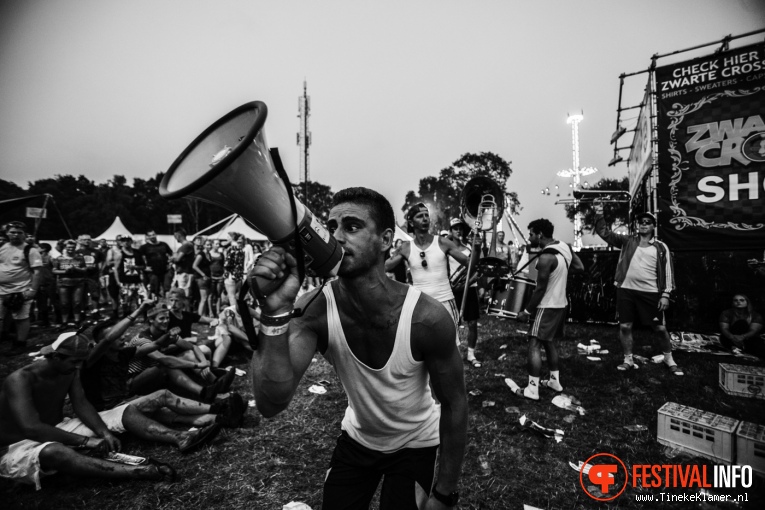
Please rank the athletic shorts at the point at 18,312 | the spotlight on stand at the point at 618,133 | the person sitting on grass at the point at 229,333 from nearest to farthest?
1. the person sitting on grass at the point at 229,333
2. the athletic shorts at the point at 18,312
3. the spotlight on stand at the point at 618,133

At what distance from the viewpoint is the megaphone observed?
1227 millimetres

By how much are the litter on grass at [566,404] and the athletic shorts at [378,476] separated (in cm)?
331

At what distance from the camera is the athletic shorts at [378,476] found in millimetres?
1801

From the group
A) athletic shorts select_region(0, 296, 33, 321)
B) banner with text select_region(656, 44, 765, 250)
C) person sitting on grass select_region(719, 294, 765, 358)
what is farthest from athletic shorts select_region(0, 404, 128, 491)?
banner with text select_region(656, 44, 765, 250)

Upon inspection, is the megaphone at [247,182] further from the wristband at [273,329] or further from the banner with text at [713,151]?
the banner with text at [713,151]

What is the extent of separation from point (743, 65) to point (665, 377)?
7.08 metres

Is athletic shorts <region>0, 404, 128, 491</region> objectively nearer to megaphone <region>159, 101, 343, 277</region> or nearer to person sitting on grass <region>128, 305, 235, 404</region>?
person sitting on grass <region>128, 305, 235, 404</region>

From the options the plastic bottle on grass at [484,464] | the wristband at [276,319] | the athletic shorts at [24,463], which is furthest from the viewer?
the plastic bottle on grass at [484,464]

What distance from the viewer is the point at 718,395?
188 inches

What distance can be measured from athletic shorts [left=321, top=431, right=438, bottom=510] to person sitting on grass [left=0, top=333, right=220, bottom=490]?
241cm

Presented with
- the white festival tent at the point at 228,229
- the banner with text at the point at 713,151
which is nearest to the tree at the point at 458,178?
the white festival tent at the point at 228,229

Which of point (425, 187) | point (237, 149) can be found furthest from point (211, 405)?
point (425, 187)

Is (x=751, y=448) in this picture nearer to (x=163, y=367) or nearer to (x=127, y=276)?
(x=163, y=367)

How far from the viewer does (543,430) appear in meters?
3.95
